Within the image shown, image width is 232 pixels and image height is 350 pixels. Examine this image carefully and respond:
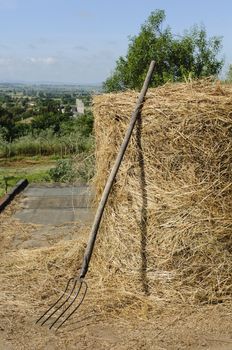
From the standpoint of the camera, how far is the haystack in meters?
4.68

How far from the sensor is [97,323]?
4445mm

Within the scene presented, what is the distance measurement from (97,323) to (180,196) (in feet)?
4.43

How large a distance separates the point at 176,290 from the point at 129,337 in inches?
31.2

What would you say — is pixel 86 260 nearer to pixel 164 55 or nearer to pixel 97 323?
pixel 97 323

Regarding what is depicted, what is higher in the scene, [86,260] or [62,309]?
[86,260]

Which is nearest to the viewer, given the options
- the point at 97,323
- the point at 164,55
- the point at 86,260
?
the point at 97,323

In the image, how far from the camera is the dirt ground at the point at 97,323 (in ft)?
13.4

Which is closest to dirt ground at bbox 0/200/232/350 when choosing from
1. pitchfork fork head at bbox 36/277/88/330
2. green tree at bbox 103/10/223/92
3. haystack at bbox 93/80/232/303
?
pitchfork fork head at bbox 36/277/88/330

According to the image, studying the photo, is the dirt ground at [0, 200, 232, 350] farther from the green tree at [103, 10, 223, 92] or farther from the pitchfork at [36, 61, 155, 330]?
the green tree at [103, 10, 223, 92]

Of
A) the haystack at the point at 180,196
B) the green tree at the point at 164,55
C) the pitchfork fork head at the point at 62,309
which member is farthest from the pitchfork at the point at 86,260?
the green tree at the point at 164,55

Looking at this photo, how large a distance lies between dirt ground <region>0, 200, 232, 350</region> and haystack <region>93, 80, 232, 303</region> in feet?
0.85


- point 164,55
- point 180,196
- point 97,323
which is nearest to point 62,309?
point 97,323

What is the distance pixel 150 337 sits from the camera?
4164mm

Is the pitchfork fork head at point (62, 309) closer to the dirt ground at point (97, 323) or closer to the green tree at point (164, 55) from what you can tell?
the dirt ground at point (97, 323)
